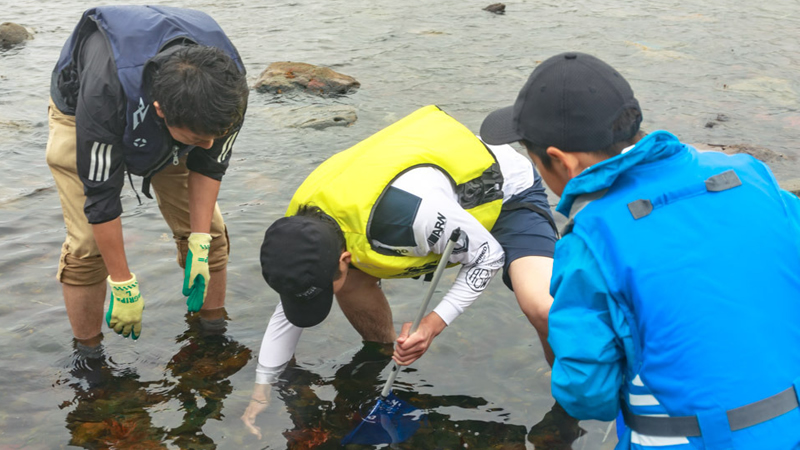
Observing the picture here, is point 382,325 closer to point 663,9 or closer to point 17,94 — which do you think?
point 17,94

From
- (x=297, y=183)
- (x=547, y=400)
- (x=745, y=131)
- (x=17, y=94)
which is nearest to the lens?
(x=547, y=400)

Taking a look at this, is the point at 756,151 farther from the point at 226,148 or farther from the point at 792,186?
the point at 226,148

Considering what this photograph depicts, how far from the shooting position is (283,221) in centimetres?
320

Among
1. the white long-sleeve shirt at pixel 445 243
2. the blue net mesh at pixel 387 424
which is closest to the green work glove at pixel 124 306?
the white long-sleeve shirt at pixel 445 243

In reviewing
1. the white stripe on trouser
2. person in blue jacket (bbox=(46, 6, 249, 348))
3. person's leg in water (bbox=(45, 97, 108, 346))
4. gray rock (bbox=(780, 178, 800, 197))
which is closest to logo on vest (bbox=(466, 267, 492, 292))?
person in blue jacket (bbox=(46, 6, 249, 348))

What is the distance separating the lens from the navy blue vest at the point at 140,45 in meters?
3.46

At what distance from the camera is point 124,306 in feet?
12.8

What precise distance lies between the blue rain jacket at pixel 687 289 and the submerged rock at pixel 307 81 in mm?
8116

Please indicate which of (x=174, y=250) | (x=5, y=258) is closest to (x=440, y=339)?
(x=174, y=250)

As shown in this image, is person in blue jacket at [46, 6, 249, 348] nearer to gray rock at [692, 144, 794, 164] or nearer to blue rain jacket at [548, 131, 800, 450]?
blue rain jacket at [548, 131, 800, 450]

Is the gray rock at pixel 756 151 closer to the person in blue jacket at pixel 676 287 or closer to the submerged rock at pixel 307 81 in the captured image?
the submerged rock at pixel 307 81

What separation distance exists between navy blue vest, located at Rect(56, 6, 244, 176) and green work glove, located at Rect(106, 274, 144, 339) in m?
0.61

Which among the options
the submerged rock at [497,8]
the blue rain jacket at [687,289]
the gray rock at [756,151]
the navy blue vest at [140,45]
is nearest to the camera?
the blue rain jacket at [687,289]

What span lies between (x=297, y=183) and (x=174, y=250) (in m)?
1.60
